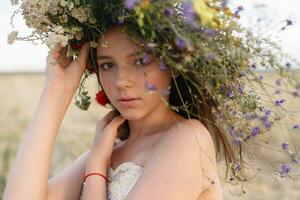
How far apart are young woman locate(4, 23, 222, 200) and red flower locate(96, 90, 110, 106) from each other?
0.08 metres

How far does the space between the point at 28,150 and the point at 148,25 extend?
1009 mm

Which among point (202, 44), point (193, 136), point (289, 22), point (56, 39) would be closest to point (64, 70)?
point (56, 39)

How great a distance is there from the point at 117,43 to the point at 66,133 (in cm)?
1407

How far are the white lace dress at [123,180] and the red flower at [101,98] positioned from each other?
440 mm

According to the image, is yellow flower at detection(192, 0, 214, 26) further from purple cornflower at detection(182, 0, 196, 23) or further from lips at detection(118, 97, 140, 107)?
lips at detection(118, 97, 140, 107)

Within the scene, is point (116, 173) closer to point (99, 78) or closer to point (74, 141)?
point (99, 78)

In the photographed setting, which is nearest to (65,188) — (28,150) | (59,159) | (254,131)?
(28,150)

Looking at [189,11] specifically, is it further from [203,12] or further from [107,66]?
[107,66]

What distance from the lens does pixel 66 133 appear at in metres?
17.1

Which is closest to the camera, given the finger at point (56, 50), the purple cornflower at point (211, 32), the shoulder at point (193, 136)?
the purple cornflower at point (211, 32)

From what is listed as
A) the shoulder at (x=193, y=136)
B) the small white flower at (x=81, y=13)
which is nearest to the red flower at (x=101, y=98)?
the shoulder at (x=193, y=136)

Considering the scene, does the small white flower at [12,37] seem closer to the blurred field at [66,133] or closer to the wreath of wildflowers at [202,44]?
the wreath of wildflowers at [202,44]

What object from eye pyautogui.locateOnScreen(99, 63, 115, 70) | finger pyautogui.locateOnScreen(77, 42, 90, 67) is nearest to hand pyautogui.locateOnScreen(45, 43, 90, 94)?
finger pyautogui.locateOnScreen(77, 42, 90, 67)

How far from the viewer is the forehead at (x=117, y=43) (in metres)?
3.14
